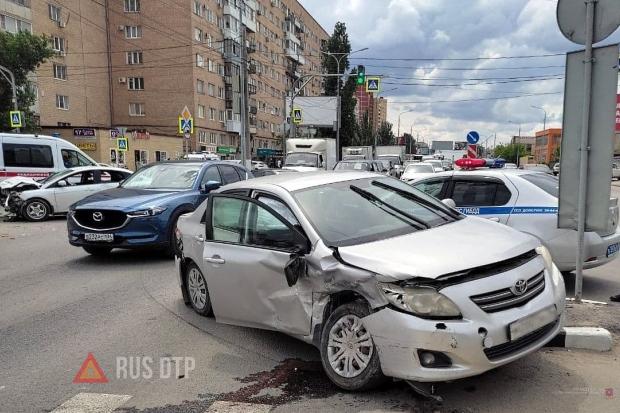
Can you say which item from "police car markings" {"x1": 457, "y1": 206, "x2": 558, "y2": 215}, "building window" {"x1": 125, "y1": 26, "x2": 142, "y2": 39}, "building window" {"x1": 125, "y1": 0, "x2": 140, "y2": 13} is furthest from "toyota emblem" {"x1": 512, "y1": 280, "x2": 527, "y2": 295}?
"building window" {"x1": 125, "y1": 0, "x2": 140, "y2": 13}

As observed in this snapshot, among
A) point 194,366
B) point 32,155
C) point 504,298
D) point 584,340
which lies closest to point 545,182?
point 584,340

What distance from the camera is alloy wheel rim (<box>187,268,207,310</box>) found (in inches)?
227

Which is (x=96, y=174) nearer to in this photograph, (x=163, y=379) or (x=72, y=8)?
(x=163, y=379)

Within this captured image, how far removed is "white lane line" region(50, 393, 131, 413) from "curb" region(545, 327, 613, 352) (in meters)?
3.48

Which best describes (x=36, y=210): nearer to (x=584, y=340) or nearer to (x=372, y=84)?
(x=584, y=340)

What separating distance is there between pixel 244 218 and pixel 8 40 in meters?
37.5

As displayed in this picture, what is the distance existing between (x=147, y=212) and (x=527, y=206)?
570 centimetres

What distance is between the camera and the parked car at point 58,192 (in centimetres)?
1502

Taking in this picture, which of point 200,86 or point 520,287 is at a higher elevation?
point 200,86

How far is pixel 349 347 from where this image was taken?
376 centimetres

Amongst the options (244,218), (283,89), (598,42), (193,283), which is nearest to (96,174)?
(193,283)

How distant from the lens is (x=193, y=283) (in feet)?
19.6

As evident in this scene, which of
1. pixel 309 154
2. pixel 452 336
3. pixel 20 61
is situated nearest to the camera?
pixel 452 336

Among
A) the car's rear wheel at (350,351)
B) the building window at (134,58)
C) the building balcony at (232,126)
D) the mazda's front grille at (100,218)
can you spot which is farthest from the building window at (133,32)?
the car's rear wheel at (350,351)
